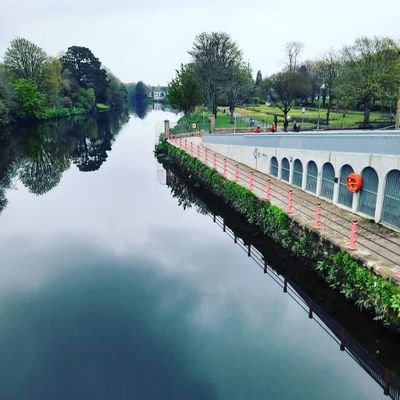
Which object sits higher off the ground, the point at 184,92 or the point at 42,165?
the point at 184,92

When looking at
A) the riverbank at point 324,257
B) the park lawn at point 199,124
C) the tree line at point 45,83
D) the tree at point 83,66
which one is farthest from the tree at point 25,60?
the riverbank at point 324,257

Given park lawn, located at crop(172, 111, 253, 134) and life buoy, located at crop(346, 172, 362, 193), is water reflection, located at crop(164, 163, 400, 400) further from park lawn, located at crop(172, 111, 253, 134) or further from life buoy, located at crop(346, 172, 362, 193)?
park lawn, located at crop(172, 111, 253, 134)

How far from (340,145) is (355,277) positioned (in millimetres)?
5551

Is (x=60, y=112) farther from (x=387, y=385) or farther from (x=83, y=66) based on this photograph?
(x=387, y=385)

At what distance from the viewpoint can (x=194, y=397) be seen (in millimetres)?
7336

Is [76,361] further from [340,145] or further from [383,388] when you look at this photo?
[340,145]

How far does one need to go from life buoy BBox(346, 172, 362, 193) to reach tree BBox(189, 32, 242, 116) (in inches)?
1554

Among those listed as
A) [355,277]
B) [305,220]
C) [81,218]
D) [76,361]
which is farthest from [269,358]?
[81,218]

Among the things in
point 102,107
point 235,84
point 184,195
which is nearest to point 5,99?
point 235,84

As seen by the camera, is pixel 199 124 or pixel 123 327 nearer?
pixel 123 327

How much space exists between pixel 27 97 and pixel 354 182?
201ft

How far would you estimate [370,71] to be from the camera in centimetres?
4200

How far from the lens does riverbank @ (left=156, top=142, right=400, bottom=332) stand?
28.3 feet

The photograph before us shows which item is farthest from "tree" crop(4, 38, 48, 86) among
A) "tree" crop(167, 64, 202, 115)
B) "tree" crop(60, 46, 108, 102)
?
"tree" crop(167, 64, 202, 115)
